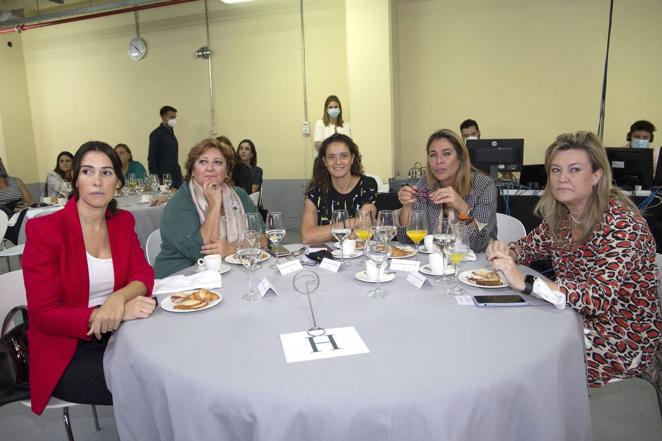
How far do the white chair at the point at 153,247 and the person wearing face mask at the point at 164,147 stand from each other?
4377 millimetres

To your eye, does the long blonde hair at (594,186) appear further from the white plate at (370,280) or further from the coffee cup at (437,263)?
the white plate at (370,280)

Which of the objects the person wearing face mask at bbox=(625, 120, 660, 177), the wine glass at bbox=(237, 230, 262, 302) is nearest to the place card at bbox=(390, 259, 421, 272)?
the wine glass at bbox=(237, 230, 262, 302)

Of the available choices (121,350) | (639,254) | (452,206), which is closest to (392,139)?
(452,206)

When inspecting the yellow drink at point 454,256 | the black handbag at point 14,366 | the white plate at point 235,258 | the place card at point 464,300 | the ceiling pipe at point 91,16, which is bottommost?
the black handbag at point 14,366

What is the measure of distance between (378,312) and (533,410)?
0.53 meters

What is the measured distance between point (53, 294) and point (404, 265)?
136cm

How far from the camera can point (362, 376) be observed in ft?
3.59

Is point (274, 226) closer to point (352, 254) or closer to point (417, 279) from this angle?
point (352, 254)

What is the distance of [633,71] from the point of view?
582cm

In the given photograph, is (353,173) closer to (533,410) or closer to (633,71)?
(533,410)

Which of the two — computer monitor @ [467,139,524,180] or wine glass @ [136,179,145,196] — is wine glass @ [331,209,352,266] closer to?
computer monitor @ [467,139,524,180]

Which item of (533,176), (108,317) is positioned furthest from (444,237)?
(533,176)

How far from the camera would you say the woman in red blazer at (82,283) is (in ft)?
5.27

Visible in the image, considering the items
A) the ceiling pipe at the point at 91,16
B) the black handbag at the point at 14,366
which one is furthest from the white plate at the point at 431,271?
the ceiling pipe at the point at 91,16
